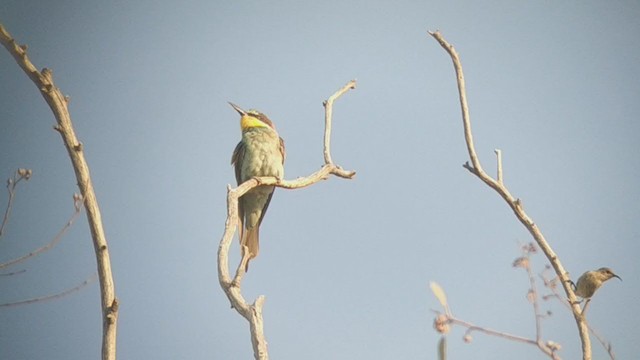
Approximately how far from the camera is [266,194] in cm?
639

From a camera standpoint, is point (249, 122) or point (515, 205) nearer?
point (515, 205)

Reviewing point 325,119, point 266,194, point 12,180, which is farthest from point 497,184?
point 266,194

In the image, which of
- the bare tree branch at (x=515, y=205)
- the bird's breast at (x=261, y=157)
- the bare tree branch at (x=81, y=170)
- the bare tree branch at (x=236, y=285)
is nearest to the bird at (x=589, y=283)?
the bare tree branch at (x=515, y=205)

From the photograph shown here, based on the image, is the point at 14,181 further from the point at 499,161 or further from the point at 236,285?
the point at 499,161

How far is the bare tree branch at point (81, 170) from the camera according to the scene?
262cm

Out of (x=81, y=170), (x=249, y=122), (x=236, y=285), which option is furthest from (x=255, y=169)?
(x=81, y=170)

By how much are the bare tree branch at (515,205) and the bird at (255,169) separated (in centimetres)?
308

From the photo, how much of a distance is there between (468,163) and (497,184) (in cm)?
23

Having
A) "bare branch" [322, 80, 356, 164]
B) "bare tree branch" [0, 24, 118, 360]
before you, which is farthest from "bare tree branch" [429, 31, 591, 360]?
"bare tree branch" [0, 24, 118, 360]

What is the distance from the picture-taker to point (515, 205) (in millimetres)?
3221

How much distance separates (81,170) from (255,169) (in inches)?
144

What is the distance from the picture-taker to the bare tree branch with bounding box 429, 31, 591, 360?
2.76m

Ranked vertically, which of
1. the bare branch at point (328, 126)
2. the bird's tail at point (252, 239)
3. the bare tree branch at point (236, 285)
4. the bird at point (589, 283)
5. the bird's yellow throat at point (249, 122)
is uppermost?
the bird's yellow throat at point (249, 122)

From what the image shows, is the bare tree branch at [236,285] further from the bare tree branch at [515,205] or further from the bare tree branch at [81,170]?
the bare tree branch at [515,205]
